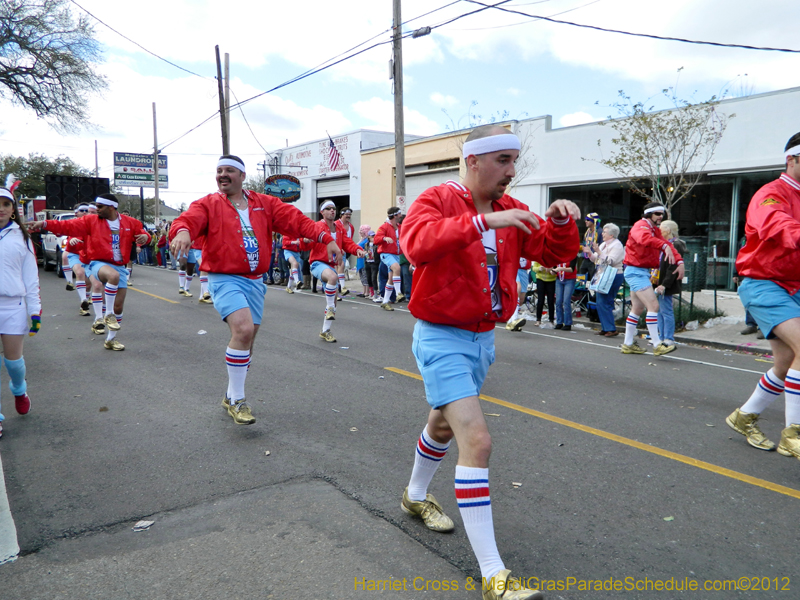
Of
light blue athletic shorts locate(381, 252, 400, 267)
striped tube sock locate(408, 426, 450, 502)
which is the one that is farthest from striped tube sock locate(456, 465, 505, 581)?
light blue athletic shorts locate(381, 252, 400, 267)

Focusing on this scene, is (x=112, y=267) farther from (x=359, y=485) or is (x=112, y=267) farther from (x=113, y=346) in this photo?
(x=359, y=485)

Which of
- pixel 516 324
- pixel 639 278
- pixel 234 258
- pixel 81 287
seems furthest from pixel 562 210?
pixel 81 287

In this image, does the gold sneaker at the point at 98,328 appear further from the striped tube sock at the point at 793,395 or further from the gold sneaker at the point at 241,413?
the striped tube sock at the point at 793,395

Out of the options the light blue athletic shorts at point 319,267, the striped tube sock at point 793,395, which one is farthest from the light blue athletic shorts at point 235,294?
the light blue athletic shorts at point 319,267

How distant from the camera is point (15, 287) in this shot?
16.5 feet

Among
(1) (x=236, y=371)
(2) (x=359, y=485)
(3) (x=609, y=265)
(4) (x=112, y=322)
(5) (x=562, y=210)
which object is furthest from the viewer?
(3) (x=609, y=265)

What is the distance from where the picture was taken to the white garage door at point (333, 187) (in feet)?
111

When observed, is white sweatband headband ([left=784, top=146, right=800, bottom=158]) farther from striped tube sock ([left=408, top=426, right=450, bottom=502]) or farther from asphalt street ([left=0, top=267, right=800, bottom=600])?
striped tube sock ([left=408, top=426, right=450, bottom=502])

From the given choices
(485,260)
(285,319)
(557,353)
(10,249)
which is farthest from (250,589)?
(285,319)

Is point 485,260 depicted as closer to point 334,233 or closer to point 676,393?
point 676,393

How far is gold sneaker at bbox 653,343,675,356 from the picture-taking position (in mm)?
8615

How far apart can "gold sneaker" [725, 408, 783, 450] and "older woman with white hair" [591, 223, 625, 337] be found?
19.6 ft

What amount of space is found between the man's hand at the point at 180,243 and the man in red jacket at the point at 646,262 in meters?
6.10

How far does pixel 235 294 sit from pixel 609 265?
7.48 metres
